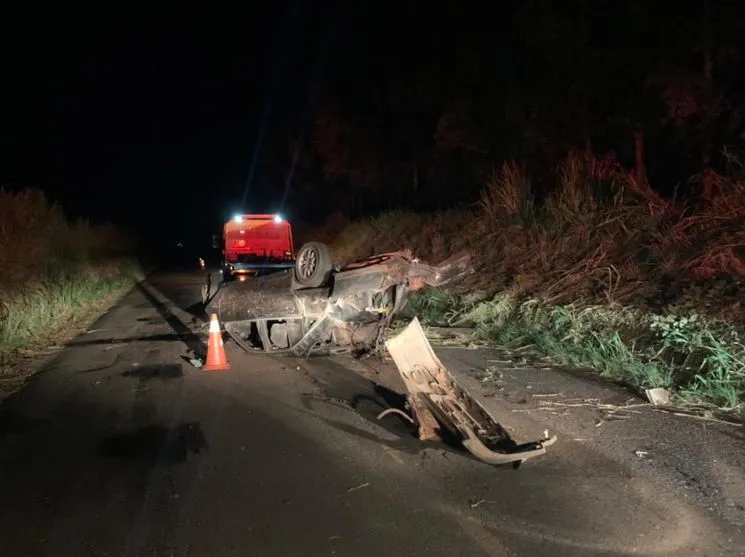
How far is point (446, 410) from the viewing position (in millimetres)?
6258

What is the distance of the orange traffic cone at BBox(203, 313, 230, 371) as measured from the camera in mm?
9359

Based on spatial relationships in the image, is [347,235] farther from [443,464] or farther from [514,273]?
[443,464]

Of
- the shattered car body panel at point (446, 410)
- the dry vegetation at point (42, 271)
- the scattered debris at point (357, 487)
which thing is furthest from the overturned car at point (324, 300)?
the scattered debris at point (357, 487)

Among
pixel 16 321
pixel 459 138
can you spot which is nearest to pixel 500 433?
pixel 16 321

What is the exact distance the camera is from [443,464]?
219 inches

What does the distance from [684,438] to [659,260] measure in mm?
4771

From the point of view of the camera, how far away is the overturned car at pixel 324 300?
9.29 metres

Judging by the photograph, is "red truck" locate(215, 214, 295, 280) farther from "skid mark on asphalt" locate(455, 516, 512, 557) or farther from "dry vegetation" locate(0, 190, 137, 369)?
"skid mark on asphalt" locate(455, 516, 512, 557)

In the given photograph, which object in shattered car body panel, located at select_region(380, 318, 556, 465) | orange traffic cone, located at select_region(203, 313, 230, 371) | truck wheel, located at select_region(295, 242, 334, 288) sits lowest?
orange traffic cone, located at select_region(203, 313, 230, 371)

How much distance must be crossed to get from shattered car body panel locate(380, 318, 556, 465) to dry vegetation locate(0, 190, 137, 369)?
259 inches

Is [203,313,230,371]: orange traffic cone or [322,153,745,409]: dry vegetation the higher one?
[322,153,745,409]: dry vegetation

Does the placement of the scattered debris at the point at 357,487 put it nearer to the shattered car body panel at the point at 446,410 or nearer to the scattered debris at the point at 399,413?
the shattered car body panel at the point at 446,410

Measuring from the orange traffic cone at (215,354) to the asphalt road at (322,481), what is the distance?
0.96 metres

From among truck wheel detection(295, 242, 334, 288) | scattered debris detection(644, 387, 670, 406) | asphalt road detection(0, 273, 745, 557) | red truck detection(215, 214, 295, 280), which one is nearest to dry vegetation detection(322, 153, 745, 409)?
scattered debris detection(644, 387, 670, 406)
